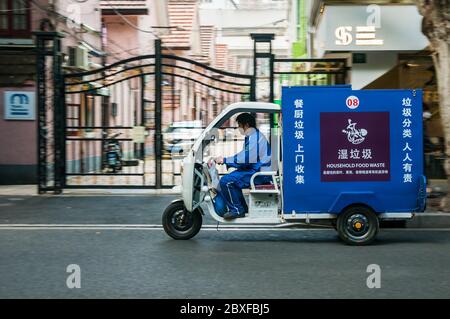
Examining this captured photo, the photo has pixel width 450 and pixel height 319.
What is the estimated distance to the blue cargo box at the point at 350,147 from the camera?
8695 mm

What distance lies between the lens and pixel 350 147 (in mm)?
8711

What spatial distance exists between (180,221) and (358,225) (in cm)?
241

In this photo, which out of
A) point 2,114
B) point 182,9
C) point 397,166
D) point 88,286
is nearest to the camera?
point 88,286

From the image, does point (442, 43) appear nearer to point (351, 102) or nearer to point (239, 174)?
point (351, 102)

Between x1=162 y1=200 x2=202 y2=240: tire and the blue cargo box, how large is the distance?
1.37 meters

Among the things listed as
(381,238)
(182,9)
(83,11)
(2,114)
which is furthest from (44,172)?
(182,9)

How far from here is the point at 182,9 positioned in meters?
38.0

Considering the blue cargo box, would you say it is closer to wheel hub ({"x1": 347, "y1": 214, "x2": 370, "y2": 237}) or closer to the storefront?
wheel hub ({"x1": 347, "y1": 214, "x2": 370, "y2": 237})

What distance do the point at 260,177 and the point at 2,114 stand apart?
9.90 m

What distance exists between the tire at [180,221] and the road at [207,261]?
0.42 ft

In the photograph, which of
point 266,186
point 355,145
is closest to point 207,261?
point 266,186

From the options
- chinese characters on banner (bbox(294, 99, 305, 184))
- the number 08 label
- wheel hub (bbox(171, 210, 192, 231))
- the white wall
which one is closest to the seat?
chinese characters on banner (bbox(294, 99, 305, 184))

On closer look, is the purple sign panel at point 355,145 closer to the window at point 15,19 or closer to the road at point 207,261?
the road at point 207,261
